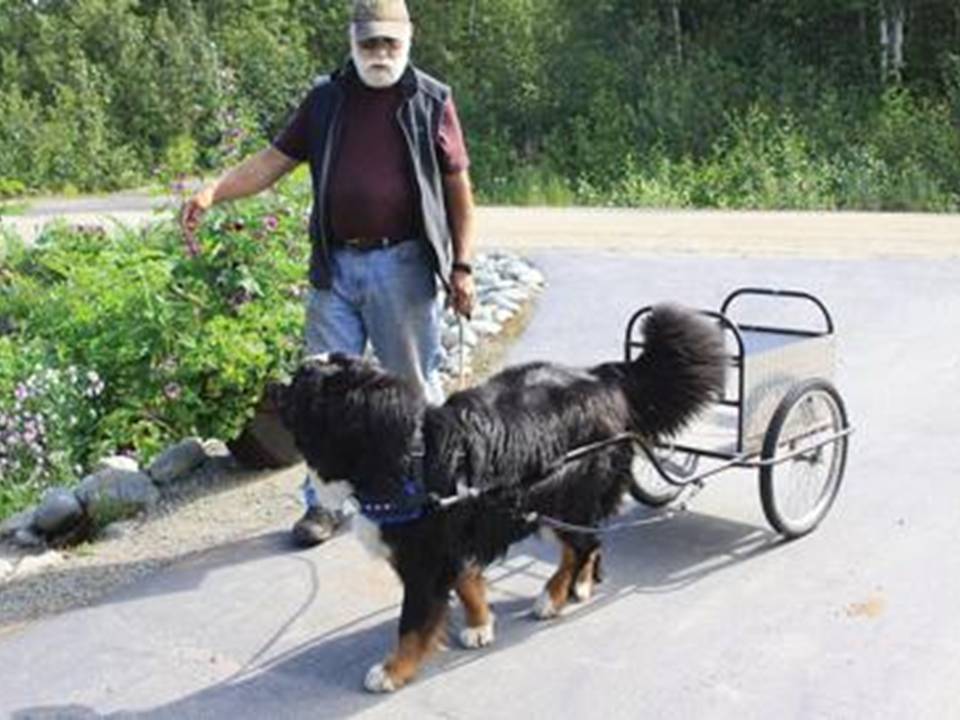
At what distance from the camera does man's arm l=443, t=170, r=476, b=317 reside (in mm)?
5238

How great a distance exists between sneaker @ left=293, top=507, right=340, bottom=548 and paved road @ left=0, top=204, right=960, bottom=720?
73 millimetres

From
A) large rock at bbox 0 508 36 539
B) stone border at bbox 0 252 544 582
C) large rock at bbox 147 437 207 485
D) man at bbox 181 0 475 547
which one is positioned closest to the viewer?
man at bbox 181 0 475 547

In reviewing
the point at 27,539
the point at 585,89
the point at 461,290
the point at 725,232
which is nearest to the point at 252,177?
the point at 461,290

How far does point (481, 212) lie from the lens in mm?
19234

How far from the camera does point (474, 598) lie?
14.9 ft

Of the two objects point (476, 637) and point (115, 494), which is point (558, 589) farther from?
point (115, 494)

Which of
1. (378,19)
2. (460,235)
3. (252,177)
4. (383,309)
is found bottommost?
(383,309)

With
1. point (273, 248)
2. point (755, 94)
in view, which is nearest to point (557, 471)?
point (273, 248)

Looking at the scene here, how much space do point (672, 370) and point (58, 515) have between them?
3.16 metres

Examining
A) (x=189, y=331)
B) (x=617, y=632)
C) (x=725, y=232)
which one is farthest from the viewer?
(x=725, y=232)

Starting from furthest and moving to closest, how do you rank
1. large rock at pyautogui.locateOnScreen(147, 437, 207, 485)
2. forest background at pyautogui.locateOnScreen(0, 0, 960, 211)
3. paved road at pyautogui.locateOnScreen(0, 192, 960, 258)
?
forest background at pyautogui.locateOnScreen(0, 0, 960, 211)
paved road at pyautogui.locateOnScreen(0, 192, 960, 258)
large rock at pyautogui.locateOnScreen(147, 437, 207, 485)

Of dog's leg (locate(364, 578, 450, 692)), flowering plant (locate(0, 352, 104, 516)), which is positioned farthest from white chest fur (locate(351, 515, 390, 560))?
flowering plant (locate(0, 352, 104, 516))

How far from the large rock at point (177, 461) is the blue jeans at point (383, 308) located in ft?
5.31

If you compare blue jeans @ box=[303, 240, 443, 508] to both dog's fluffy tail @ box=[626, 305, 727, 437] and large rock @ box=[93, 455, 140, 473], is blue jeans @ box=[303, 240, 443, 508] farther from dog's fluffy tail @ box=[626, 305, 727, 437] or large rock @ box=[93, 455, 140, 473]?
large rock @ box=[93, 455, 140, 473]
